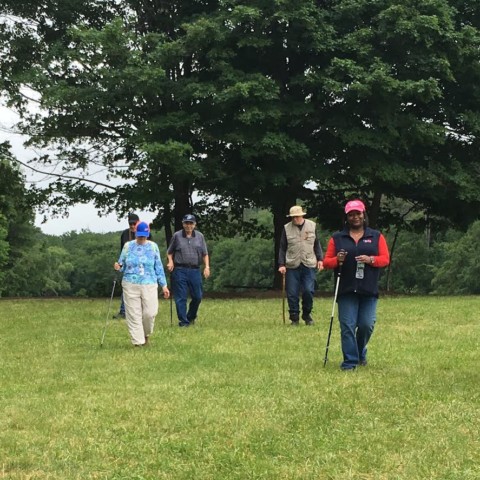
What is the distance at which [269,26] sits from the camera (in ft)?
68.3

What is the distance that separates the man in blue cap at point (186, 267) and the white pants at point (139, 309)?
208 cm

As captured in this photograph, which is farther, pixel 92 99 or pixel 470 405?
pixel 92 99

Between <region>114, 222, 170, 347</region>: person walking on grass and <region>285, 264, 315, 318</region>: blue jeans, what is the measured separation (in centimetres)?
265

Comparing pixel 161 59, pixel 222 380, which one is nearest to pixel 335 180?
pixel 161 59

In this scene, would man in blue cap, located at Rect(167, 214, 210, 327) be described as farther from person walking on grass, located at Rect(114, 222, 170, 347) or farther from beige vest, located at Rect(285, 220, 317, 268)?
person walking on grass, located at Rect(114, 222, 170, 347)

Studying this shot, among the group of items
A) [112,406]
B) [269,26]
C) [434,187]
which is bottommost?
[112,406]

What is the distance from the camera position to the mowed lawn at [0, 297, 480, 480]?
484 cm

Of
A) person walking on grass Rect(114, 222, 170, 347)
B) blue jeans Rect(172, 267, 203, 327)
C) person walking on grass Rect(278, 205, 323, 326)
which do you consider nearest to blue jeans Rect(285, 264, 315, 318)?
person walking on grass Rect(278, 205, 323, 326)

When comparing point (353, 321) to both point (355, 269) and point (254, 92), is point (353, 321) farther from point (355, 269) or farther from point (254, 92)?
point (254, 92)

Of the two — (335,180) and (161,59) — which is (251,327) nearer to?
(161,59)

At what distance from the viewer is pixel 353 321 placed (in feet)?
26.7

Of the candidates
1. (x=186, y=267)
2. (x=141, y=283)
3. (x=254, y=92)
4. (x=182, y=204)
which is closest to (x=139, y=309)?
(x=141, y=283)

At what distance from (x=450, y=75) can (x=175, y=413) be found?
1660 centimetres

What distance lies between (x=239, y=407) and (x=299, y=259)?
246 inches
